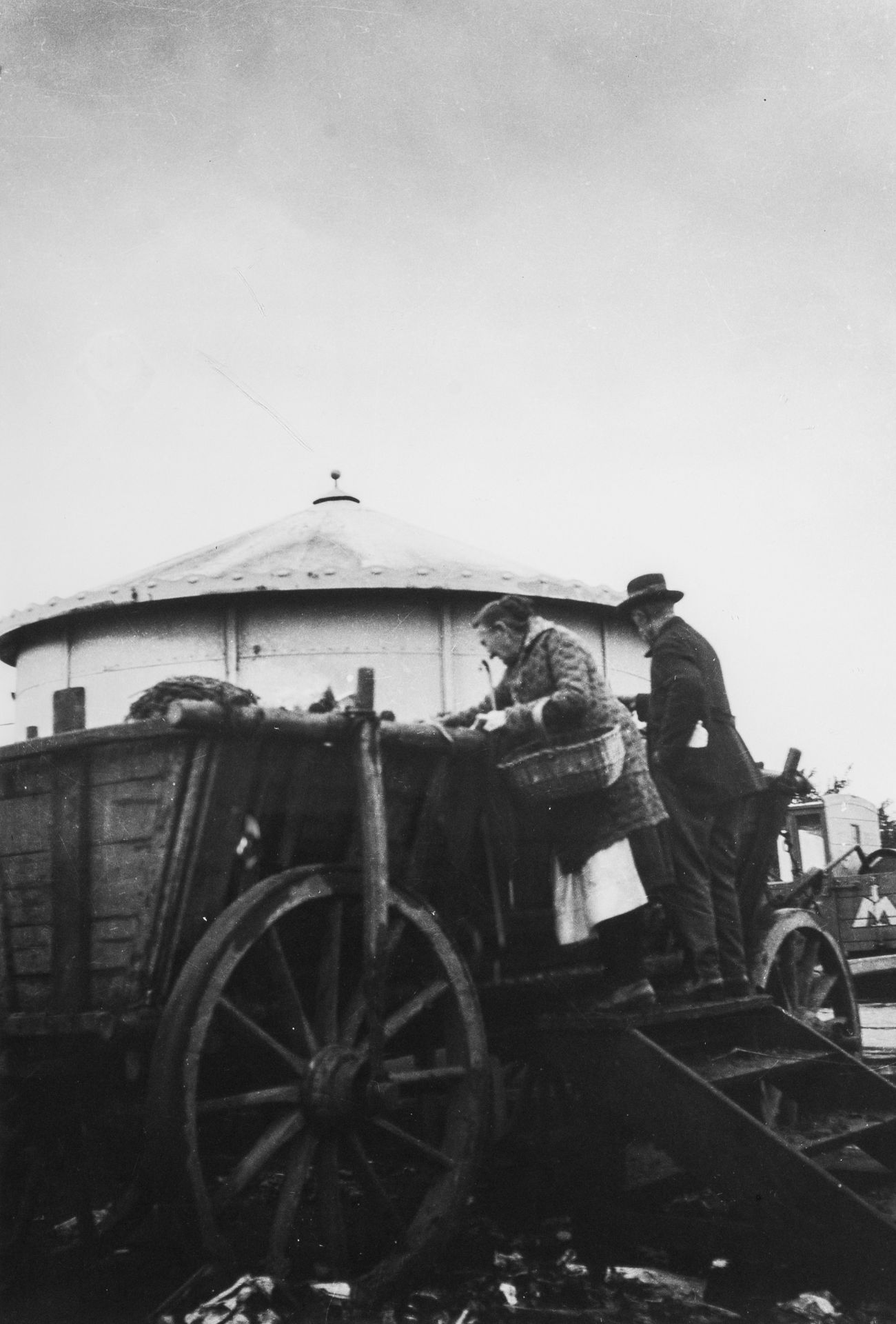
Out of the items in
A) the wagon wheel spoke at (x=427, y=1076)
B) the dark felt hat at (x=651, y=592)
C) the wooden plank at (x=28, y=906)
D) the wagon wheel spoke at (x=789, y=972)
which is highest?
the dark felt hat at (x=651, y=592)

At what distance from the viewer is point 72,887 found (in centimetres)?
327

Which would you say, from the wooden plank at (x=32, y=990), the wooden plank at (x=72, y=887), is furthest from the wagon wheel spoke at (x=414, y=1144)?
the wooden plank at (x=32, y=990)

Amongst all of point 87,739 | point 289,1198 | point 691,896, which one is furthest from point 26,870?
point 691,896

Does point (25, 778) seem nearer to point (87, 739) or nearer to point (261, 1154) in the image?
point (87, 739)

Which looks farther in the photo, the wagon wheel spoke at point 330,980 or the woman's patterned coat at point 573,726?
the woman's patterned coat at point 573,726

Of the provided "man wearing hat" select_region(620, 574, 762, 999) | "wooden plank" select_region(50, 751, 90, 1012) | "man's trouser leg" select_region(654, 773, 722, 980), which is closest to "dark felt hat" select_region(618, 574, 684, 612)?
"man wearing hat" select_region(620, 574, 762, 999)

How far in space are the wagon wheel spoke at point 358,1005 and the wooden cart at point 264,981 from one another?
13mm

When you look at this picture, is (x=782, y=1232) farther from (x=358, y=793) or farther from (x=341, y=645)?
(x=341, y=645)

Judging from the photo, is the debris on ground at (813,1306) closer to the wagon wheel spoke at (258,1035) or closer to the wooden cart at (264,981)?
the wooden cart at (264,981)

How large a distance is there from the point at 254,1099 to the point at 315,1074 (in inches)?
8.6

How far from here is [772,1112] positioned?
193 inches

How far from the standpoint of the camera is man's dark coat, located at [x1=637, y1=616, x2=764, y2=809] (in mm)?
4902

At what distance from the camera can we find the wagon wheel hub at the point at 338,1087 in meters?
3.22

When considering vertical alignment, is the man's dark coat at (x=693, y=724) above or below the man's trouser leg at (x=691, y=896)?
above
